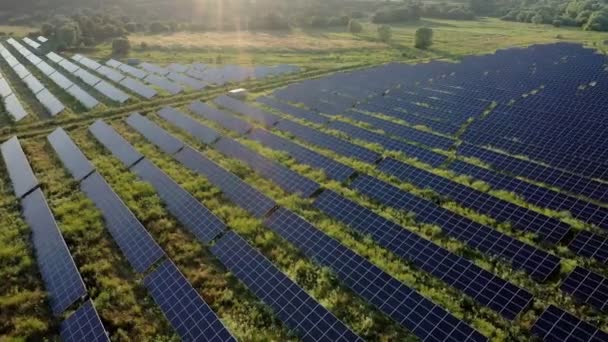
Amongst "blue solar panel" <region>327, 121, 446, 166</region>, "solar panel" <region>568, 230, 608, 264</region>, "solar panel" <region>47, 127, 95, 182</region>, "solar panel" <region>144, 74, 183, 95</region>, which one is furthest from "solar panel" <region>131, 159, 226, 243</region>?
"solar panel" <region>144, 74, 183, 95</region>

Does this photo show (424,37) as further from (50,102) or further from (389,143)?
(50,102)

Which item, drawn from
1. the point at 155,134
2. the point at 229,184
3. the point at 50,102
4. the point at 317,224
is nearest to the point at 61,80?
the point at 50,102

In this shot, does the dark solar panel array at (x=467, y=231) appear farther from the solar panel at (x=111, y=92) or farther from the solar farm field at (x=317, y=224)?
the solar panel at (x=111, y=92)

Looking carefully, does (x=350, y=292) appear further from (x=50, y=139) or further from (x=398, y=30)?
(x=398, y=30)

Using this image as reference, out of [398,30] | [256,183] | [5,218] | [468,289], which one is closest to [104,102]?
[5,218]

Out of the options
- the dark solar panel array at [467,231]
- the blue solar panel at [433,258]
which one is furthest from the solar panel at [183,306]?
the dark solar panel array at [467,231]

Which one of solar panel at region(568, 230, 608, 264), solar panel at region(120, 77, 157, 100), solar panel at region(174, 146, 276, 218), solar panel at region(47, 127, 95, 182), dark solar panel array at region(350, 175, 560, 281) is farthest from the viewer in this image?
solar panel at region(120, 77, 157, 100)

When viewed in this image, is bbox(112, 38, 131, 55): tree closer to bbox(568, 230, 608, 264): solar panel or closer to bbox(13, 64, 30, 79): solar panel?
bbox(13, 64, 30, 79): solar panel

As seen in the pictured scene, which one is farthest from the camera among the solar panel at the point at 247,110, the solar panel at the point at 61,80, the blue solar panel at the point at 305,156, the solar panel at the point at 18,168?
the solar panel at the point at 61,80
